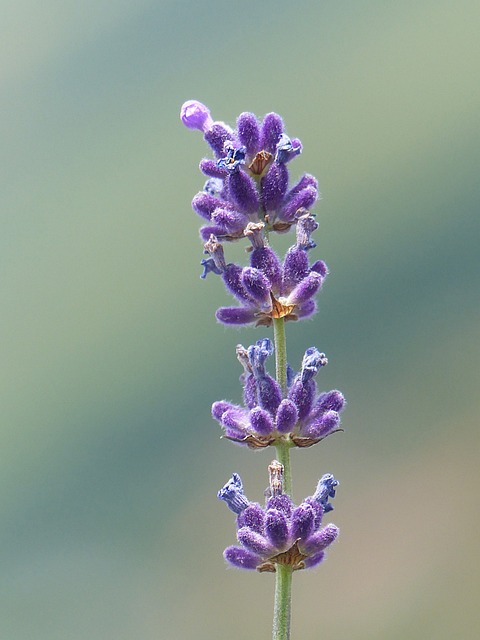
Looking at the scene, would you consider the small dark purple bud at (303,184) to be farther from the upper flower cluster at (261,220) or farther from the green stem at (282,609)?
the green stem at (282,609)

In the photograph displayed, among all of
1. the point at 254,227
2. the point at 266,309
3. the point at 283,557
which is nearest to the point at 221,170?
the point at 254,227

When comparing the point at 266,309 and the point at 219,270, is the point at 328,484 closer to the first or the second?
the point at 266,309

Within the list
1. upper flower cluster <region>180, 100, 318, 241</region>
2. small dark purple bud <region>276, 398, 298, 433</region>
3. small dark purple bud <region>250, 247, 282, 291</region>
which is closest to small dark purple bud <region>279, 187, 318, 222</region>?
upper flower cluster <region>180, 100, 318, 241</region>

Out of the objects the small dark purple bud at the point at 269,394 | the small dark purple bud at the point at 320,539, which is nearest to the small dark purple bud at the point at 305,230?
the small dark purple bud at the point at 269,394

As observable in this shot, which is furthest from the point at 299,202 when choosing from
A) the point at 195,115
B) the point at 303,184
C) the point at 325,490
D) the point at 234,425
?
the point at 325,490

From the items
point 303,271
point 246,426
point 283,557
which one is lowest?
point 283,557
